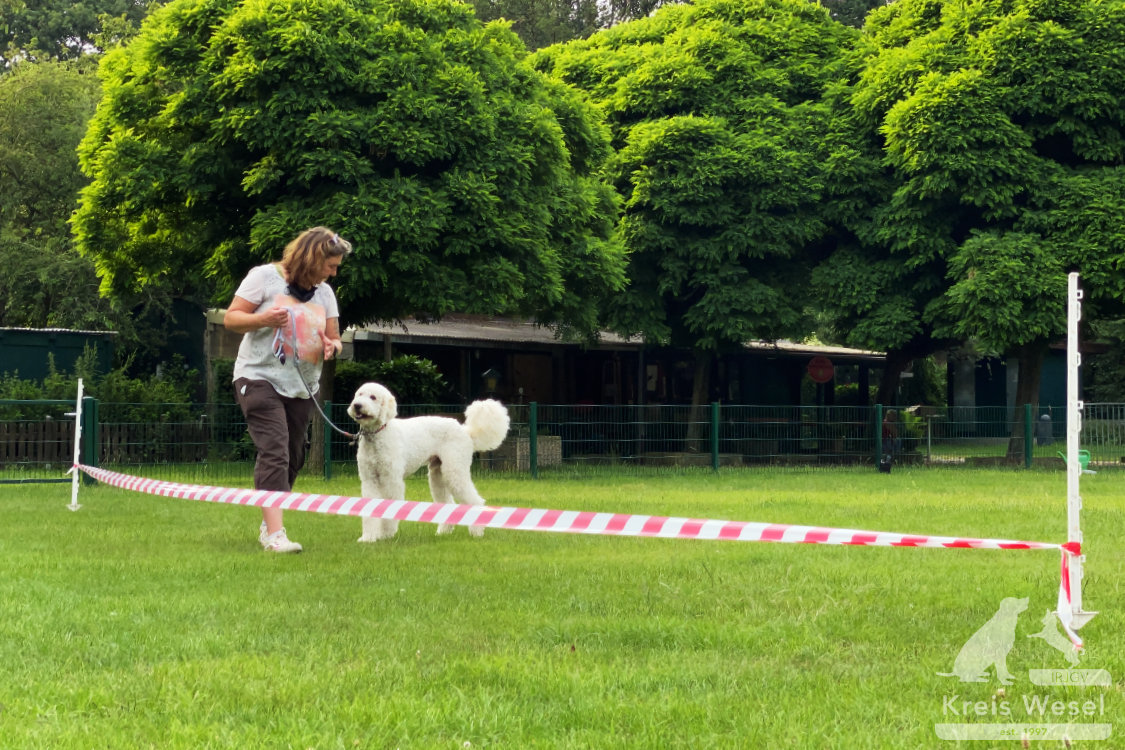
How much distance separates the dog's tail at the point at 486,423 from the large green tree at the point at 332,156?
6.03 metres

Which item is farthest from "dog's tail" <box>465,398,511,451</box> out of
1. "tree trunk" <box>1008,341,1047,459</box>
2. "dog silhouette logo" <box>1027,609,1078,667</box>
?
"tree trunk" <box>1008,341,1047,459</box>

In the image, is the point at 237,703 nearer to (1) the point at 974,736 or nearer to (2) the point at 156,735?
(2) the point at 156,735

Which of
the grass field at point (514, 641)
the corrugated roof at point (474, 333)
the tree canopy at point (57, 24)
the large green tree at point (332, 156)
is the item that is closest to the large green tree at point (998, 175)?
the corrugated roof at point (474, 333)

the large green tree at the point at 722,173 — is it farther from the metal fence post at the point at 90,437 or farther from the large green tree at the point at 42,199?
the large green tree at the point at 42,199

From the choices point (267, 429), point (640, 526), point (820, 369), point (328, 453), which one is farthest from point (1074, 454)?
point (820, 369)

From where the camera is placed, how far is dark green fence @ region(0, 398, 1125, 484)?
1462 centimetres

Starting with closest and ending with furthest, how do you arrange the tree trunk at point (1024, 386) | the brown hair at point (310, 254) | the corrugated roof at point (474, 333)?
the brown hair at point (310, 254) < the tree trunk at point (1024, 386) < the corrugated roof at point (474, 333)

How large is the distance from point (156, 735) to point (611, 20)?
128 ft

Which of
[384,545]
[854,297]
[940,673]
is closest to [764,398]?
[854,297]

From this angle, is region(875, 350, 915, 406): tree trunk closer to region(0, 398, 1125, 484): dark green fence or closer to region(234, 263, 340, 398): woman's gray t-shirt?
region(0, 398, 1125, 484): dark green fence

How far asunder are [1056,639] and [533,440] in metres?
12.4

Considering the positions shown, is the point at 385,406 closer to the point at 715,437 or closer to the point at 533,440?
the point at 533,440

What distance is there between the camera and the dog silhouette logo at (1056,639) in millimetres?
4164

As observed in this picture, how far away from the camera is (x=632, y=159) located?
2159 cm
